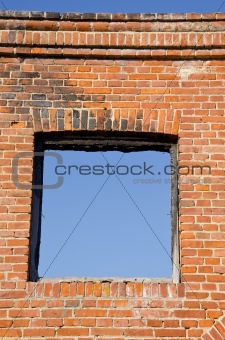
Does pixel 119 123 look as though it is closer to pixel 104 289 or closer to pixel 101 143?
pixel 101 143

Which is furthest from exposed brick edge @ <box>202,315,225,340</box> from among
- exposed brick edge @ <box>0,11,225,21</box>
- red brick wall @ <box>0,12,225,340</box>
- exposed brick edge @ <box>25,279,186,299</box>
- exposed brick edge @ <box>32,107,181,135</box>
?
exposed brick edge @ <box>0,11,225,21</box>

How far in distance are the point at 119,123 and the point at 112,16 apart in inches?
48.2

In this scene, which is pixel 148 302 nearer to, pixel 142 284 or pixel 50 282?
pixel 142 284

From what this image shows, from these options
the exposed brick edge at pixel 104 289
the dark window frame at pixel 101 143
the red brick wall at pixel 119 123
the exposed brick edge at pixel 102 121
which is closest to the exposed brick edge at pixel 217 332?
the red brick wall at pixel 119 123

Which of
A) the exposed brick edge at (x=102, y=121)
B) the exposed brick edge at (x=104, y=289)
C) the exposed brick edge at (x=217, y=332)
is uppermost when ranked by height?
the exposed brick edge at (x=102, y=121)

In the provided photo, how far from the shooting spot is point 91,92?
224 inches

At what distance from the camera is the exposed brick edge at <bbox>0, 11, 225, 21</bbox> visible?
5.84 m

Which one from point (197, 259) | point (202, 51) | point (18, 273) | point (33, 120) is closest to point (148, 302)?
point (197, 259)

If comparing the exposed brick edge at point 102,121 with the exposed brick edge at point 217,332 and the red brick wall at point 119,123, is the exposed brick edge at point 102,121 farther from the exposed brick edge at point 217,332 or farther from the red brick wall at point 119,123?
the exposed brick edge at point 217,332

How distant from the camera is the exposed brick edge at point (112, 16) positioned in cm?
584

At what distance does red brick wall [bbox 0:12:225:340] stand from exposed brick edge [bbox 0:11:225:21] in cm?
1

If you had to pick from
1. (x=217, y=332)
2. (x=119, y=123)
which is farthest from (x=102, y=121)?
(x=217, y=332)

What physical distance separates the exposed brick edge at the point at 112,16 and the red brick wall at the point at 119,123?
0.01m

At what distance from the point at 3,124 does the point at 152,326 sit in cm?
249
